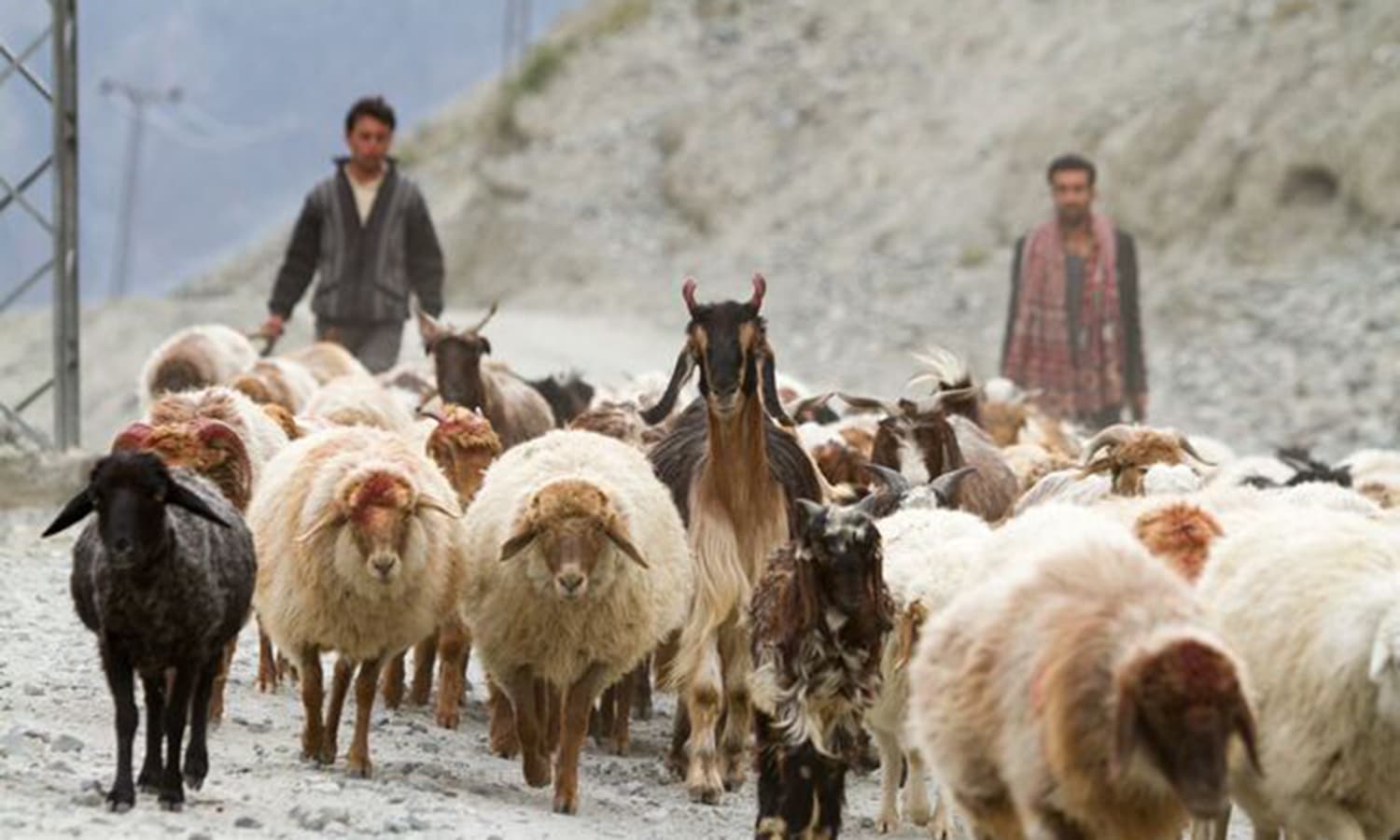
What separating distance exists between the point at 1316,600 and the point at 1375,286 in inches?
1149

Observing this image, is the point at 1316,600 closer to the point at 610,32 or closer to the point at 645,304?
the point at 645,304

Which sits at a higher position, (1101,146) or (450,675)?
(1101,146)

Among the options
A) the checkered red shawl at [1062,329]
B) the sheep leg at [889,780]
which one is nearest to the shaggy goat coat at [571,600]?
the sheep leg at [889,780]

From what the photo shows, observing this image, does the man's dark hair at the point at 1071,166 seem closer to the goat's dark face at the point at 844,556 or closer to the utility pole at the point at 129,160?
the goat's dark face at the point at 844,556

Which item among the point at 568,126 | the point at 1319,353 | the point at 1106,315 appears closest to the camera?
the point at 1106,315

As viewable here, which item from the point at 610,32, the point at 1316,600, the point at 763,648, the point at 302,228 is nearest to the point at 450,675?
the point at 763,648

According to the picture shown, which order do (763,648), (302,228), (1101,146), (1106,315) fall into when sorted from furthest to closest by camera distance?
(1101,146) → (1106,315) → (302,228) → (763,648)

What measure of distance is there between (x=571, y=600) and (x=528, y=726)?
595mm

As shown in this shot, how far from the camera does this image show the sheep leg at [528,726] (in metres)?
10.0

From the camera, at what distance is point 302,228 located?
17688 millimetres

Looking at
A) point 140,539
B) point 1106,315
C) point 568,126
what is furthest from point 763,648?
point 568,126

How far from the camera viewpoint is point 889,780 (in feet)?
33.2

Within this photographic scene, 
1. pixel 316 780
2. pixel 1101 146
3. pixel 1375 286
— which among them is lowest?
pixel 316 780

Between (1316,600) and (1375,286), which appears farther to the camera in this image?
(1375,286)
